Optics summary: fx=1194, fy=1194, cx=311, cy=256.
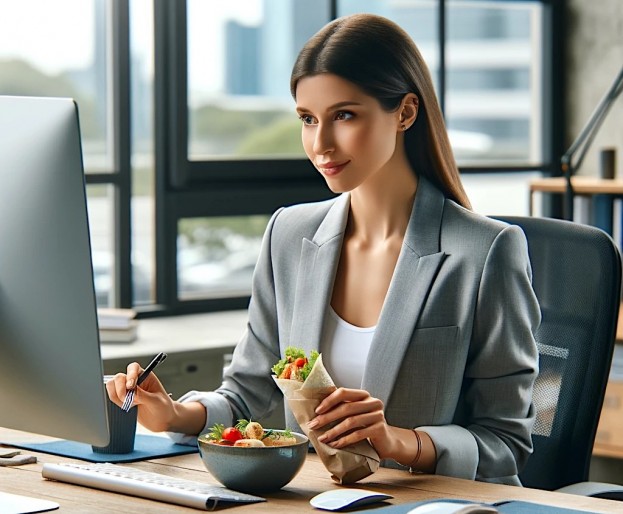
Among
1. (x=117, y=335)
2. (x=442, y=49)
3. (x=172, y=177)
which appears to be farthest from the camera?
(x=442, y=49)

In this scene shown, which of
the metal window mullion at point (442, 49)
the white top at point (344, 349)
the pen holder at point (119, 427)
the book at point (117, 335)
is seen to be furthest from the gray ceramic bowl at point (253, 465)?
the metal window mullion at point (442, 49)

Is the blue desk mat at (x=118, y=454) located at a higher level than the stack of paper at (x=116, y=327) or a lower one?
higher

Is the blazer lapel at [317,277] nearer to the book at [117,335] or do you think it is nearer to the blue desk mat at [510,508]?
the blue desk mat at [510,508]

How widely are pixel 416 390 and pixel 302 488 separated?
0.35 meters

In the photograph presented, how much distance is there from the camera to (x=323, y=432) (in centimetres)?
163

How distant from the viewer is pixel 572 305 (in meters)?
2.12

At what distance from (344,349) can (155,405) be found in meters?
0.34

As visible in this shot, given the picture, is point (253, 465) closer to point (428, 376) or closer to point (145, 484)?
point (145, 484)

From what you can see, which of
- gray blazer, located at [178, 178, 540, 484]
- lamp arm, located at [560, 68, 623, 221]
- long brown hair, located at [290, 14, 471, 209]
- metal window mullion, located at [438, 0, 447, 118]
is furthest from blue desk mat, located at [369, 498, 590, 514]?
metal window mullion, located at [438, 0, 447, 118]

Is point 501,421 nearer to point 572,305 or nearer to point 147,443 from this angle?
point 572,305

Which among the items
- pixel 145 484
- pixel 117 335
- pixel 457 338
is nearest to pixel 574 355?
pixel 457 338

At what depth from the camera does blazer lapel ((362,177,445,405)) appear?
189 centimetres

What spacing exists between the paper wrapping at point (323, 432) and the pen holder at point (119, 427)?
0.30 m

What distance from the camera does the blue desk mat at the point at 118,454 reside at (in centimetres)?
179
